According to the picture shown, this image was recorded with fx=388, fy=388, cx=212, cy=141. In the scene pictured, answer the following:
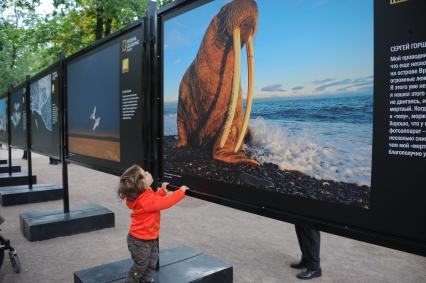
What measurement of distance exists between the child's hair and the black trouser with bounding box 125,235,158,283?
1.24ft

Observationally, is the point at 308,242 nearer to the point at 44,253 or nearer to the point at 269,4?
the point at 269,4

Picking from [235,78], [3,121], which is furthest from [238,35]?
[3,121]

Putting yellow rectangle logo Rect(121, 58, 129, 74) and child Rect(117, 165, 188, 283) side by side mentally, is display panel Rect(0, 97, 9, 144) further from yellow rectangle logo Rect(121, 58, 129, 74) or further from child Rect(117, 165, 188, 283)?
child Rect(117, 165, 188, 283)

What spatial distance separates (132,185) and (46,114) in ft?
15.8

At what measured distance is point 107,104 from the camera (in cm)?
452

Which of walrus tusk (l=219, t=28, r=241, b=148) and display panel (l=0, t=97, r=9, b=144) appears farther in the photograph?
display panel (l=0, t=97, r=9, b=144)

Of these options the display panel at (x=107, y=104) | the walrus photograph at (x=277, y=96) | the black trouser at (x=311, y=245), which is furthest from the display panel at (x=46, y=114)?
the black trouser at (x=311, y=245)

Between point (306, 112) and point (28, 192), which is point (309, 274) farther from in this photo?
point (28, 192)

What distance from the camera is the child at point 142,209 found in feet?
10.2

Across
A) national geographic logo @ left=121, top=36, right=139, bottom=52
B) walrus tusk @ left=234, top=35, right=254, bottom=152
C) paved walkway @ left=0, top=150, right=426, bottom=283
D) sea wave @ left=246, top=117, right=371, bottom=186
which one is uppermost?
national geographic logo @ left=121, top=36, right=139, bottom=52

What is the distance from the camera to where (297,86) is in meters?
2.32

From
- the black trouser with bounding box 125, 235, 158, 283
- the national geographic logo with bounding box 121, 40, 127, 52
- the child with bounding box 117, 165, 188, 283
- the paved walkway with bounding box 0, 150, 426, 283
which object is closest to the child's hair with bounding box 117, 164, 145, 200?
the child with bounding box 117, 165, 188, 283

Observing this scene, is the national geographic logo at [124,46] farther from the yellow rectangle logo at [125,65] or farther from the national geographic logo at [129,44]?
the yellow rectangle logo at [125,65]

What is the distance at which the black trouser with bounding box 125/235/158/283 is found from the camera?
126 inches
